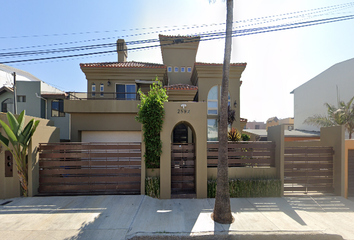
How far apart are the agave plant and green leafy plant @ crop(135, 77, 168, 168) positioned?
4.26 meters

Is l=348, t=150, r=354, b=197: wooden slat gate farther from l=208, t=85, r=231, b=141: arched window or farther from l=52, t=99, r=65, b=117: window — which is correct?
l=52, t=99, r=65, b=117: window

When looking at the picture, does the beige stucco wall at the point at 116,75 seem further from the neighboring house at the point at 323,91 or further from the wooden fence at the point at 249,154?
the neighboring house at the point at 323,91

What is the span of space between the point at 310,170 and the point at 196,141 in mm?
5122

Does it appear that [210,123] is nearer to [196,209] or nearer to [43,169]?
[196,209]

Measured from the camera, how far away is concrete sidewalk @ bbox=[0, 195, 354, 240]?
433 cm

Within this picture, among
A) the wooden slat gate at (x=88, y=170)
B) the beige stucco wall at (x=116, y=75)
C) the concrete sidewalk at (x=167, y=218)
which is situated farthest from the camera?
the beige stucco wall at (x=116, y=75)

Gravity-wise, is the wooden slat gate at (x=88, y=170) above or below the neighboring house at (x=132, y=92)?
below

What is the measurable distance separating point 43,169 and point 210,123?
414 inches

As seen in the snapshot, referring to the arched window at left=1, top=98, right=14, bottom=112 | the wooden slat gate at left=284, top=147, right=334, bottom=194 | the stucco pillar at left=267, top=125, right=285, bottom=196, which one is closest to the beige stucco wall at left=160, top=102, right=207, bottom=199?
the stucco pillar at left=267, top=125, right=285, bottom=196

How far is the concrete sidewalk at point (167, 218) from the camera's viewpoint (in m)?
4.33

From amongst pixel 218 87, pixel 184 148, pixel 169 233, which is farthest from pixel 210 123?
pixel 169 233

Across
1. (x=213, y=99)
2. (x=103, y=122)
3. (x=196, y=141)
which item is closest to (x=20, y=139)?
(x=103, y=122)

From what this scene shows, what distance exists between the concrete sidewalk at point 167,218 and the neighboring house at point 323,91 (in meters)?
19.8

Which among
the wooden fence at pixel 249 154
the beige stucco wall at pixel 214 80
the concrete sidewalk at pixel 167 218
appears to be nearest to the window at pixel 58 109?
the concrete sidewalk at pixel 167 218
